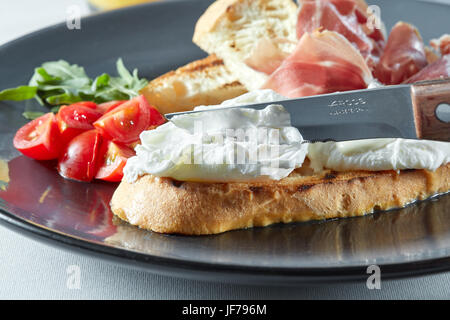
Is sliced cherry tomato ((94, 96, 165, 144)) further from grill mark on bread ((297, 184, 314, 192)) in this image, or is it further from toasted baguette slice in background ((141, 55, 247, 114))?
grill mark on bread ((297, 184, 314, 192))

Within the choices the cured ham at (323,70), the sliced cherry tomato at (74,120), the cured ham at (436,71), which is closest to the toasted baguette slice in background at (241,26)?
the cured ham at (323,70)

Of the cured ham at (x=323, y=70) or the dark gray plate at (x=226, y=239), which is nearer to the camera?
the dark gray plate at (x=226, y=239)

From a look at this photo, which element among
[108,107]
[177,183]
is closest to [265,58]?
[108,107]

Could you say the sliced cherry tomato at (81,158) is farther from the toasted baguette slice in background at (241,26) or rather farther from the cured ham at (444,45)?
the cured ham at (444,45)

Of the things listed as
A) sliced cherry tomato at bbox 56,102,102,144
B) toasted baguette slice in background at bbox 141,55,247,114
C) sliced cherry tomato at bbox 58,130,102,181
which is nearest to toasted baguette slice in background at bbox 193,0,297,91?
toasted baguette slice in background at bbox 141,55,247,114

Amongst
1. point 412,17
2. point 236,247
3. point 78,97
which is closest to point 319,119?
point 236,247

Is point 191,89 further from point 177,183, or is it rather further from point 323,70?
point 177,183
